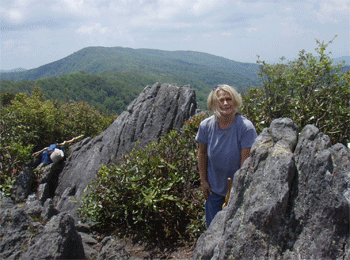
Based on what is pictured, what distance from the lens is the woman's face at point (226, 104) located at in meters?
3.55

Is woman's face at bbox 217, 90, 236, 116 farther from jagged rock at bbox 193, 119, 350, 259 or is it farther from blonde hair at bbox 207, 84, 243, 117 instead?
jagged rock at bbox 193, 119, 350, 259

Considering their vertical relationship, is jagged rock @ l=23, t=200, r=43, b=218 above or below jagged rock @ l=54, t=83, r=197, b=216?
below

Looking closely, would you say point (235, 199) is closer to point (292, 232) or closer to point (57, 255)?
point (292, 232)

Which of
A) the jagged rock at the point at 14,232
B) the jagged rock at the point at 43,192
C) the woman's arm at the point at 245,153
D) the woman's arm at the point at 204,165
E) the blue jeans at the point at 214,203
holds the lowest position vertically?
the jagged rock at the point at 43,192

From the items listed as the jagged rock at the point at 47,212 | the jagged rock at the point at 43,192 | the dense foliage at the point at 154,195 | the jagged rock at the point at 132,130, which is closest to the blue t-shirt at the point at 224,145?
the dense foliage at the point at 154,195

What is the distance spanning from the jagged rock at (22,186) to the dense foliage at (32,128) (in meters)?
0.23

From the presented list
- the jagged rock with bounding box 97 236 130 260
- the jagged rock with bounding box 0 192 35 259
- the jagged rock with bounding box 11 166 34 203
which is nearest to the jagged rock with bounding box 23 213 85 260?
the jagged rock with bounding box 97 236 130 260

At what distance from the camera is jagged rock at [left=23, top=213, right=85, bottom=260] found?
13.3ft

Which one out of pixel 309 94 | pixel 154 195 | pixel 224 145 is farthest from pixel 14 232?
pixel 309 94

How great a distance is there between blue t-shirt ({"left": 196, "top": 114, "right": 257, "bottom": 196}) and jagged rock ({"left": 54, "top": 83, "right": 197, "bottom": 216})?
5402mm

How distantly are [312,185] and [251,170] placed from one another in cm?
64

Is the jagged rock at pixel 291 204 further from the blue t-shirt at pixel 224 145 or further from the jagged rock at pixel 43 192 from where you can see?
the jagged rock at pixel 43 192

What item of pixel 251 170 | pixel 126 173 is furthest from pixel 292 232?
pixel 126 173

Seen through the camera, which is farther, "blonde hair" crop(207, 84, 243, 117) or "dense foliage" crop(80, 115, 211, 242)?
"dense foliage" crop(80, 115, 211, 242)
